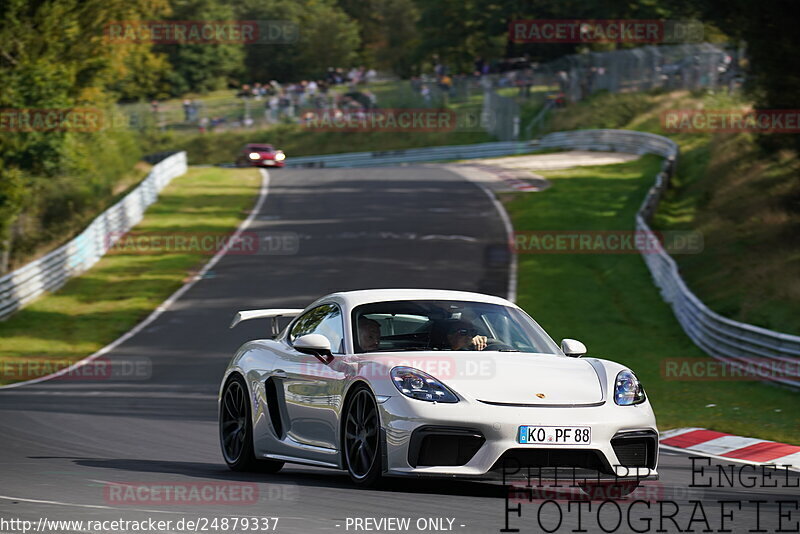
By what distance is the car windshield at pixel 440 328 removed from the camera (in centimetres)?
891

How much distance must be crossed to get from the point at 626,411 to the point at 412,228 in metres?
30.5

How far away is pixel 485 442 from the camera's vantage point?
7680 mm

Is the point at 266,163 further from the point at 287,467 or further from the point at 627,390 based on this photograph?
the point at 627,390

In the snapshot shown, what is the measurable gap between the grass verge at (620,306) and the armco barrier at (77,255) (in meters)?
11.1

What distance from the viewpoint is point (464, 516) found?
23.3 ft

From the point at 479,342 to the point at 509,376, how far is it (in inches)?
33.3

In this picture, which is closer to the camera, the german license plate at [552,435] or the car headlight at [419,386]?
the german license plate at [552,435]
